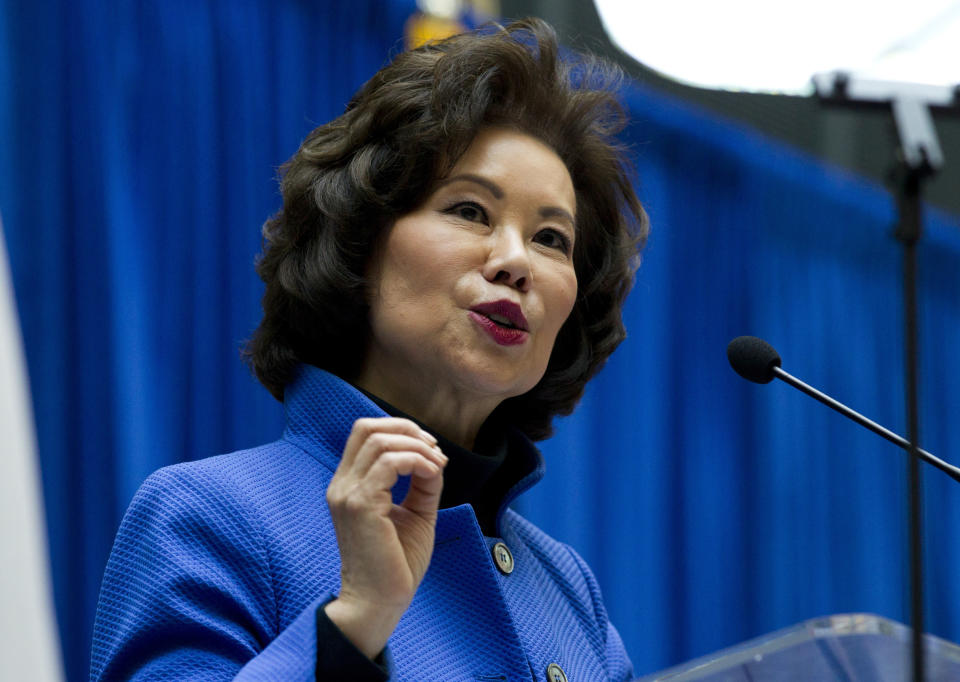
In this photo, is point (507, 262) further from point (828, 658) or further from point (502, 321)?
point (828, 658)

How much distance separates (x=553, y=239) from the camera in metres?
1.48

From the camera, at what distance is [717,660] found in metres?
0.97

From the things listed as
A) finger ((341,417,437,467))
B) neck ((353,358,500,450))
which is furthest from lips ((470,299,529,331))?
finger ((341,417,437,467))

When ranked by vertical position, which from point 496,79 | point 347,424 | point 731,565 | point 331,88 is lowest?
point 731,565

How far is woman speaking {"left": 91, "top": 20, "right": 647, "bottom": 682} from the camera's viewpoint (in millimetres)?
963

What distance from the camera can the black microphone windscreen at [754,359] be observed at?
45.3 inches

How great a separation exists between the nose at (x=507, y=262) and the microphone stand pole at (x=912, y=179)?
59 centimetres

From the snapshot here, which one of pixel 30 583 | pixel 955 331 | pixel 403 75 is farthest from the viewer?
pixel 955 331

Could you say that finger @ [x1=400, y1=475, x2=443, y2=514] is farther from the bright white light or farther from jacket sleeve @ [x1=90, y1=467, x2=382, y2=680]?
the bright white light

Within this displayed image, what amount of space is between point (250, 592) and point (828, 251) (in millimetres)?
4096

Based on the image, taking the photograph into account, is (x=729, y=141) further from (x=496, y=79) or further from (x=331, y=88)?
(x=496, y=79)

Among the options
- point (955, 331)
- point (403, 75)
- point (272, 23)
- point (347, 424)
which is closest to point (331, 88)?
point (272, 23)

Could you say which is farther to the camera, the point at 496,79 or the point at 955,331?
the point at 955,331

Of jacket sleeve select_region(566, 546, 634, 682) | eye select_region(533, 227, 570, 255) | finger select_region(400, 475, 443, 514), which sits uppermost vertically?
eye select_region(533, 227, 570, 255)
